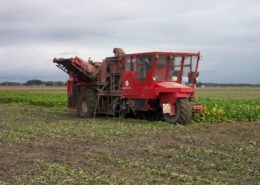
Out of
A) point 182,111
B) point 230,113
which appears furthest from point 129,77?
point 230,113

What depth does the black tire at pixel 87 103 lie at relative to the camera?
68.0 feet

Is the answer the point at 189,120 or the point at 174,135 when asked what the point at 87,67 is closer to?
the point at 189,120

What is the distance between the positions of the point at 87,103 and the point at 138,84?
12.4 feet

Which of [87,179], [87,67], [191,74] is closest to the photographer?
[87,179]

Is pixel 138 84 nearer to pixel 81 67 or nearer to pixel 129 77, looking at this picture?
pixel 129 77

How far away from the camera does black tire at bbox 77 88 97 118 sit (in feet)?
68.0

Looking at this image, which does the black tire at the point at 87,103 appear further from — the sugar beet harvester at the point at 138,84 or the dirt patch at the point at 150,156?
the dirt patch at the point at 150,156

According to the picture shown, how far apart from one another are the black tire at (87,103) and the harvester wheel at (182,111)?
487 cm

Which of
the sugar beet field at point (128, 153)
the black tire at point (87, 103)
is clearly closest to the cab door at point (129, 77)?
the sugar beet field at point (128, 153)

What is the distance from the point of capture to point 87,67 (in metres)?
20.9

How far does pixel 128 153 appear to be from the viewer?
1063 centimetres

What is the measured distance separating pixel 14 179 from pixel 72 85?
14.7 metres

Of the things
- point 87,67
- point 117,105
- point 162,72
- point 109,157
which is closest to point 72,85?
point 87,67

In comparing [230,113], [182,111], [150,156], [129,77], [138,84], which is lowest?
[150,156]
